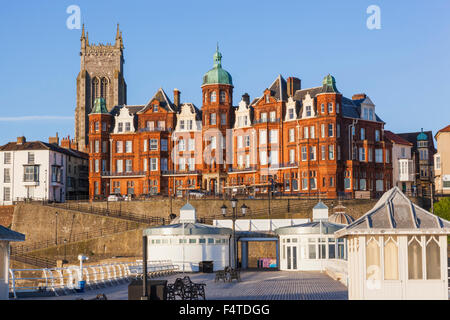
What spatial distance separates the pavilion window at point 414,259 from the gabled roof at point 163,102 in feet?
256

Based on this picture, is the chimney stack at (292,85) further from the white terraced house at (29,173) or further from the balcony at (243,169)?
the white terraced house at (29,173)

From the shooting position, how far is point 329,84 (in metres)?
87.5

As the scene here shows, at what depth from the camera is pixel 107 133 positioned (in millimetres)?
101375

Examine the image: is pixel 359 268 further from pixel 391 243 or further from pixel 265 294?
pixel 265 294

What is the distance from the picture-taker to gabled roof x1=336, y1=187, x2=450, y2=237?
23625 millimetres

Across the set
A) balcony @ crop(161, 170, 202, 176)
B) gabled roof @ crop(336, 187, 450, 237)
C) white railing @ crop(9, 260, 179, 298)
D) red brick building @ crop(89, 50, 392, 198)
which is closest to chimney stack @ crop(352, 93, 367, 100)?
red brick building @ crop(89, 50, 392, 198)

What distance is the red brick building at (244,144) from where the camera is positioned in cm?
8738

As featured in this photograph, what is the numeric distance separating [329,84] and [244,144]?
14622mm

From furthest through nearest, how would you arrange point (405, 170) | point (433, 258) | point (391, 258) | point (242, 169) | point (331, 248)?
point (405, 170) → point (242, 169) → point (331, 248) → point (391, 258) → point (433, 258)

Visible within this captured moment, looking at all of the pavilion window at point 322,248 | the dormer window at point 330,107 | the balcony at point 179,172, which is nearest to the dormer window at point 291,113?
the dormer window at point 330,107

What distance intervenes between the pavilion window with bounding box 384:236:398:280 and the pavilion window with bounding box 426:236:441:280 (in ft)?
3.37

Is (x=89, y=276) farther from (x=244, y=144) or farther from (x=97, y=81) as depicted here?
(x=97, y=81)

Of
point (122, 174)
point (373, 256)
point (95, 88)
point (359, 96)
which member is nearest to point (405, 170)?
point (359, 96)

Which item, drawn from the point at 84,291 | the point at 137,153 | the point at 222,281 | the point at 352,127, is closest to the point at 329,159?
the point at 352,127
